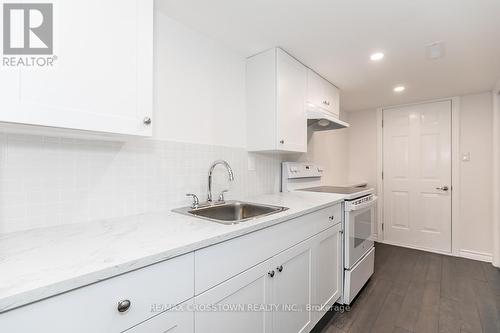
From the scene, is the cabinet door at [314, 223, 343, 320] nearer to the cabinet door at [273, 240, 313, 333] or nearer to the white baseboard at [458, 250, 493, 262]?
the cabinet door at [273, 240, 313, 333]

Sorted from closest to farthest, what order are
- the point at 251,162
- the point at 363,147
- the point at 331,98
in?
the point at 251,162, the point at 331,98, the point at 363,147

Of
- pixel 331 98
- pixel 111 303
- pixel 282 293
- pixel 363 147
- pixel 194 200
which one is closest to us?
pixel 111 303

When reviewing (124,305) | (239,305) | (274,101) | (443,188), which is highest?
(274,101)

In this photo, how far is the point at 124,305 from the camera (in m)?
0.68

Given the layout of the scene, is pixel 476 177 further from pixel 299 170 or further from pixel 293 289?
pixel 293 289

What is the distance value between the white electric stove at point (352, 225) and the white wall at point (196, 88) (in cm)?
76

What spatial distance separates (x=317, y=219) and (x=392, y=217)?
2.63 metres

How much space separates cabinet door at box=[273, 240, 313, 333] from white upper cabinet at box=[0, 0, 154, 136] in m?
1.01

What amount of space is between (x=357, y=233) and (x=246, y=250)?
4.64ft

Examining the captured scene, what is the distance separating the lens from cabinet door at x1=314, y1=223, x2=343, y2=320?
1.66m

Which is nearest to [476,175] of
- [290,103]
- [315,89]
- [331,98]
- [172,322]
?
[331,98]

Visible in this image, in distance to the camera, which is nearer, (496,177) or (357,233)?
(357,233)

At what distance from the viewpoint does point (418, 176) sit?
11.1 ft

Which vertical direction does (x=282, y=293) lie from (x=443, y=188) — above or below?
below
